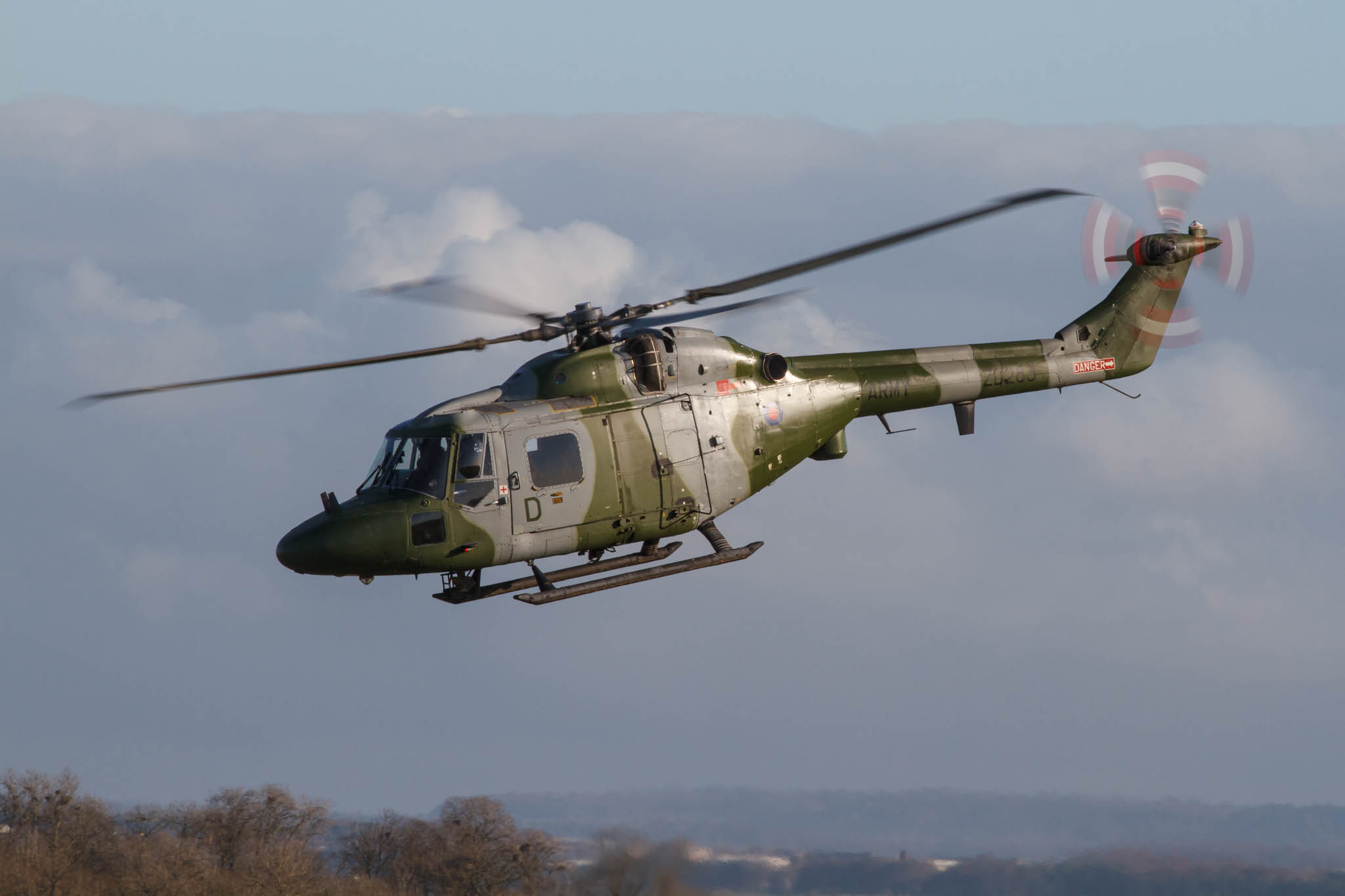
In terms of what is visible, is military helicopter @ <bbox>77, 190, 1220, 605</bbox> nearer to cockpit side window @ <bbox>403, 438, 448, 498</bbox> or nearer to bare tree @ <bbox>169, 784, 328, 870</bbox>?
cockpit side window @ <bbox>403, 438, 448, 498</bbox>

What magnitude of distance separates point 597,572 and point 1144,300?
1401cm

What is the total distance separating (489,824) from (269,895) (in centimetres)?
1341

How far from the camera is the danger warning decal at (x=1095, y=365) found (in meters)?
30.6

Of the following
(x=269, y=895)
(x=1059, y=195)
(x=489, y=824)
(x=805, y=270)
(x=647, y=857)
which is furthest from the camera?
(x=489, y=824)

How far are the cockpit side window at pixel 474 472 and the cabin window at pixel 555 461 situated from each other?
66cm

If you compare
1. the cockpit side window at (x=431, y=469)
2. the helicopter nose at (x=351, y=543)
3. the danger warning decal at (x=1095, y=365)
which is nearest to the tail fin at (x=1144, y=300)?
the danger warning decal at (x=1095, y=365)

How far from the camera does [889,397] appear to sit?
28.2 m

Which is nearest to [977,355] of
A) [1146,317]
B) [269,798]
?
[1146,317]

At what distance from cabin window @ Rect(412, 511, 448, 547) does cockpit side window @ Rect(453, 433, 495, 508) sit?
41 centimetres

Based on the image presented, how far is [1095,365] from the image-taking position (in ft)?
101

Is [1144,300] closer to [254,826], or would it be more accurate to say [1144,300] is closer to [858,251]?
[858,251]

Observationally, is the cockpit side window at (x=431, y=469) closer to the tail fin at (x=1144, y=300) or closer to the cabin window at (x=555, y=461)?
the cabin window at (x=555, y=461)

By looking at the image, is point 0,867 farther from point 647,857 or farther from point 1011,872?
point 1011,872

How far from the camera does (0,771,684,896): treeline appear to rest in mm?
83625
